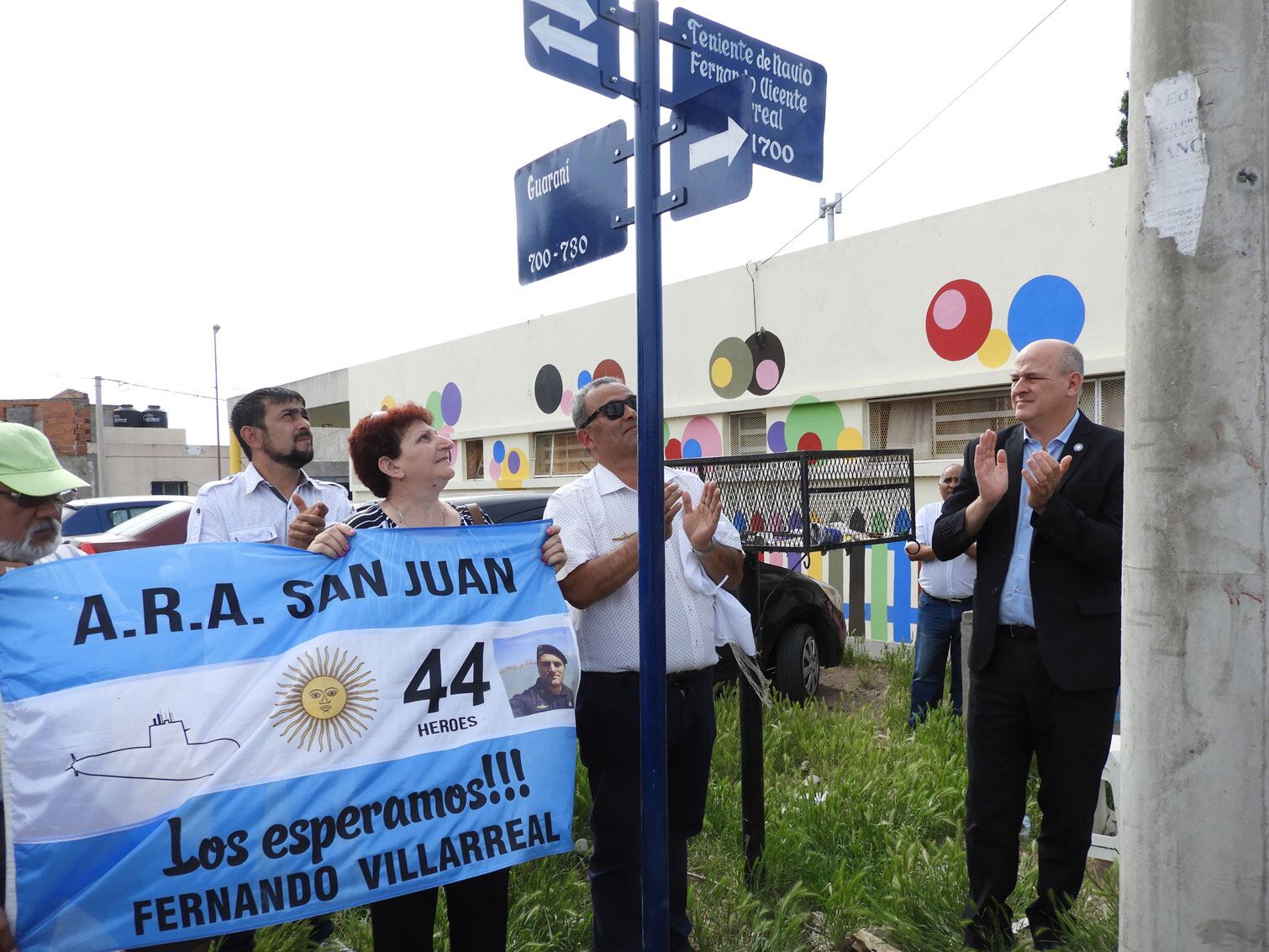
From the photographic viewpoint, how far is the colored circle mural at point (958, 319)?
29.4ft

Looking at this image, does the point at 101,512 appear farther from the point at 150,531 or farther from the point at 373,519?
the point at 373,519

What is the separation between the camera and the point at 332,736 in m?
2.42

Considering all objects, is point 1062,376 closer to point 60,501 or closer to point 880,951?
point 880,951

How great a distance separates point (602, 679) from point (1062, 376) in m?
1.82

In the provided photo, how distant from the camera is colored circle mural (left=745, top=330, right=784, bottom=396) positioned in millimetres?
11148

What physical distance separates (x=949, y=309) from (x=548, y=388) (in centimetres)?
769

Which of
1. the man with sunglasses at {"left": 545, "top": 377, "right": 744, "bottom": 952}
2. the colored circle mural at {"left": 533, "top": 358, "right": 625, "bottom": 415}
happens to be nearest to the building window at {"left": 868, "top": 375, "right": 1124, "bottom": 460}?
the colored circle mural at {"left": 533, "top": 358, "right": 625, "bottom": 415}

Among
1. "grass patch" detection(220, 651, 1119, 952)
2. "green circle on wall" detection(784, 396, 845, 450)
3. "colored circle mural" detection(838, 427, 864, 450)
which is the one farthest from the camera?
"green circle on wall" detection(784, 396, 845, 450)

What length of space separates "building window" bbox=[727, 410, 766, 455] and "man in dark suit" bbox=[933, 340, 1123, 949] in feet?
26.9

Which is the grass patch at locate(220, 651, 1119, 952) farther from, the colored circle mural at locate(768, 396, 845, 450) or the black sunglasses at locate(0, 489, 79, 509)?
the colored circle mural at locate(768, 396, 845, 450)

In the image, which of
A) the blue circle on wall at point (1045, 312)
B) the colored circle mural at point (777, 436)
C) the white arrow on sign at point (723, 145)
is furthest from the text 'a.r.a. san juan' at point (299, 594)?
the colored circle mural at point (777, 436)

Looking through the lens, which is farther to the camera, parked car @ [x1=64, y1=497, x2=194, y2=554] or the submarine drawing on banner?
parked car @ [x1=64, y1=497, x2=194, y2=554]

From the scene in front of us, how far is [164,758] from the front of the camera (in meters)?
2.20

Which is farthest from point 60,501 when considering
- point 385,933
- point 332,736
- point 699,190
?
point 699,190
